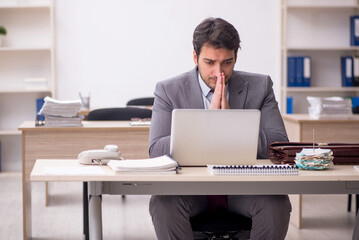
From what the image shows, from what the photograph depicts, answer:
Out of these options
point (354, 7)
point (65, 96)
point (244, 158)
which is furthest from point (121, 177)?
point (354, 7)

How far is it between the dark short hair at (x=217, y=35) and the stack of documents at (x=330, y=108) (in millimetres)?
1778

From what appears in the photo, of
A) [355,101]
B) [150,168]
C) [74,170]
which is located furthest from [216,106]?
[355,101]

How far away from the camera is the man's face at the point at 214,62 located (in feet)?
8.41

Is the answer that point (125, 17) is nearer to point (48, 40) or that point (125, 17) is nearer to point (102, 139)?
point (48, 40)

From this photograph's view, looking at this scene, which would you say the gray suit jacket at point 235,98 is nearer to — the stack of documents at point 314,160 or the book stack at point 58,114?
the stack of documents at point 314,160

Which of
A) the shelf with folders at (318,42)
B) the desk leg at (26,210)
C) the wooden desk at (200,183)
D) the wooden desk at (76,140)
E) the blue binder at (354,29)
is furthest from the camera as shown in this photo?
the shelf with folders at (318,42)

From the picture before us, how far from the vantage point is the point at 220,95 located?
8.34 ft

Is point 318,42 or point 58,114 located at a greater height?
point 318,42

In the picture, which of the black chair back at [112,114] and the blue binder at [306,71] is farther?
the blue binder at [306,71]

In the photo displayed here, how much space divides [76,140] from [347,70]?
140 inches

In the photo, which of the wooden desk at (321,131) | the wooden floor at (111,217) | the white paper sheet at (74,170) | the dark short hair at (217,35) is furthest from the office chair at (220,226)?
the wooden desk at (321,131)

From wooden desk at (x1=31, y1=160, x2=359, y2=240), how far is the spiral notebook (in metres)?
0.02

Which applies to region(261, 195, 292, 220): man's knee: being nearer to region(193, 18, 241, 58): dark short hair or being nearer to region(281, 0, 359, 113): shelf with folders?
region(193, 18, 241, 58): dark short hair

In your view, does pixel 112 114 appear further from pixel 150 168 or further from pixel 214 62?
pixel 150 168
